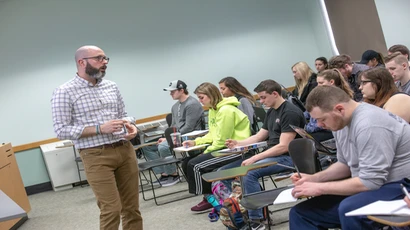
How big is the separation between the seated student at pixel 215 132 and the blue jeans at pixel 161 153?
6.26 ft

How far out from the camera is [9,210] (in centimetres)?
253

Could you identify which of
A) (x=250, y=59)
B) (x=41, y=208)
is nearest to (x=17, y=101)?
(x=41, y=208)

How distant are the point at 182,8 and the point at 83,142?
20.1 feet

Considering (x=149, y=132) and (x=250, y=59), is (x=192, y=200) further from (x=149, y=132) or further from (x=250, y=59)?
(x=250, y=59)

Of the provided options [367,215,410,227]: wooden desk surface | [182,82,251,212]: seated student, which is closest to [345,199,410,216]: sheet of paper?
[367,215,410,227]: wooden desk surface

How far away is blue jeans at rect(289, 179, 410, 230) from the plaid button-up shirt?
1.38m

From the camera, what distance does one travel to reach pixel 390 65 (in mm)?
3732

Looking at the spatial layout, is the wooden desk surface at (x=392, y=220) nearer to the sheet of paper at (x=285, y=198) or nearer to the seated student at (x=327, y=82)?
the sheet of paper at (x=285, y=198)

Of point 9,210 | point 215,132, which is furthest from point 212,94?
point 9,210

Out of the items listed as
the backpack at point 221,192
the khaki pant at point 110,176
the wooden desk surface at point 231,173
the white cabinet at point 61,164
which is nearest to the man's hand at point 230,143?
the backpack at point 221,192

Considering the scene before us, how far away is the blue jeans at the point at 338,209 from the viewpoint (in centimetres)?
204

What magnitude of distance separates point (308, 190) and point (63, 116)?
169 centimetres

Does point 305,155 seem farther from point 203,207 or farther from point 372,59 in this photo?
point 372,59

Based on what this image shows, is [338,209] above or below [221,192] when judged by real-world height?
above
